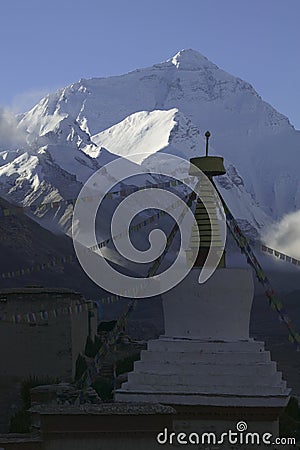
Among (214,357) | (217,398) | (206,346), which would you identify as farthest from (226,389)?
(206,346)

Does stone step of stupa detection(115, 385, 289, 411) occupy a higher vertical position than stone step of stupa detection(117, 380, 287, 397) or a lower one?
lower

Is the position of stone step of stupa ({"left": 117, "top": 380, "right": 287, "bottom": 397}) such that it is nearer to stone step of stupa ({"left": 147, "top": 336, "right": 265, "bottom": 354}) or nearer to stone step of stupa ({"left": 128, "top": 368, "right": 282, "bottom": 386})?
stone step of stupa ({"left": 128, "top": 368, "right": 282, "bottom": 386})

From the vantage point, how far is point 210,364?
12.0 m

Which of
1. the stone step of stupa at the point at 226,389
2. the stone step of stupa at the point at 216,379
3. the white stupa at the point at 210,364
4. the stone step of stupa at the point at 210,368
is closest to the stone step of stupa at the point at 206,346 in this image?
the white stupa at the point at 210,364

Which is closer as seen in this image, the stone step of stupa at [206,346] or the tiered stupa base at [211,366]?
the tiered stupa base at [211,366]

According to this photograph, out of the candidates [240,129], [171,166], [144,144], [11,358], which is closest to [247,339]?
[11,358]

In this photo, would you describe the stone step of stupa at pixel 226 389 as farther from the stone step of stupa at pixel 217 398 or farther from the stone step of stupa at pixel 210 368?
the stone step of stupa at pixel 210 368

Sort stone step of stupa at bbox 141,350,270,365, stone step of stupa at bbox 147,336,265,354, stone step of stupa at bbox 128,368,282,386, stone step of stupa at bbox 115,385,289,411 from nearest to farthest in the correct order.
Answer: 1. stone step of stupa at bbox 115,385,289,411
2. stone step of stupa at bbox 128,368,282,386
3. stone step of stupa at bbox 141,350,270,365
4. stone step of stupa at bbox 147,336,265,354

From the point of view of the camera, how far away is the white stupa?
11.8m

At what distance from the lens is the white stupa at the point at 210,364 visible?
1179 centimetres

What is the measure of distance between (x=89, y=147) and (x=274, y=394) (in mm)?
146397

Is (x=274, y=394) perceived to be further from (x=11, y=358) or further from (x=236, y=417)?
(x=11, y=358)

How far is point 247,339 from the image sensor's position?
1252 cm

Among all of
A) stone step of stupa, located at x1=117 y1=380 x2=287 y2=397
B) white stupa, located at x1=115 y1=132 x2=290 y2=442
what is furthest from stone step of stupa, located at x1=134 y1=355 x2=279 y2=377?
stone step of stupa, located at x1=117 y1=380 x2=287 y2=397
